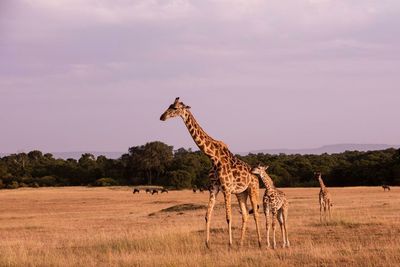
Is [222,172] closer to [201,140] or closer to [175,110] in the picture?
[201,140]

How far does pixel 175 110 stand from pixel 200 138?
1.04 meters

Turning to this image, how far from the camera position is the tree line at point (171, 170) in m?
71.8

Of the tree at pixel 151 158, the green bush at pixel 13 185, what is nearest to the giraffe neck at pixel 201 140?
the green bush at pixel 13 185

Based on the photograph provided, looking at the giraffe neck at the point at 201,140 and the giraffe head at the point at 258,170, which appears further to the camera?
the giraffe head at the point at 258,170

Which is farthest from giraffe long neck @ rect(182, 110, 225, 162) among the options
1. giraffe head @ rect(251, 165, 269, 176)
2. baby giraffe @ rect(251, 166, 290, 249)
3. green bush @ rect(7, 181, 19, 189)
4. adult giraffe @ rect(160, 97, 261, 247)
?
green bush @ rect(7, 181, 19, 189)

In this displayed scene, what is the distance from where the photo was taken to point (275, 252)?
511 inches

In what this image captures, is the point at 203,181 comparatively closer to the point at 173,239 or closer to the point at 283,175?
the point at 283,175

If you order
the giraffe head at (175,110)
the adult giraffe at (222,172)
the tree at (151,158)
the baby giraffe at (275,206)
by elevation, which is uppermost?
the tree at (151,158)

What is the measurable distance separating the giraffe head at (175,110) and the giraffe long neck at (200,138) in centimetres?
20

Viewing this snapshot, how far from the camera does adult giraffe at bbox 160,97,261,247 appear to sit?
14.3m

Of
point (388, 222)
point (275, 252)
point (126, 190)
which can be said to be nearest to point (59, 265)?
point (275, 252)

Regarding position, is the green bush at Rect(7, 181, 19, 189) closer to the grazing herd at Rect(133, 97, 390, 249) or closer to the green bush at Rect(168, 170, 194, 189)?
the green bush at Rect(168, 170, 194, 189)

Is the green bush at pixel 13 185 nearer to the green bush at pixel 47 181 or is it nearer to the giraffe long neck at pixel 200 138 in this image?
the green bush at pixel 47 181

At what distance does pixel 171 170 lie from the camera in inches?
3314
